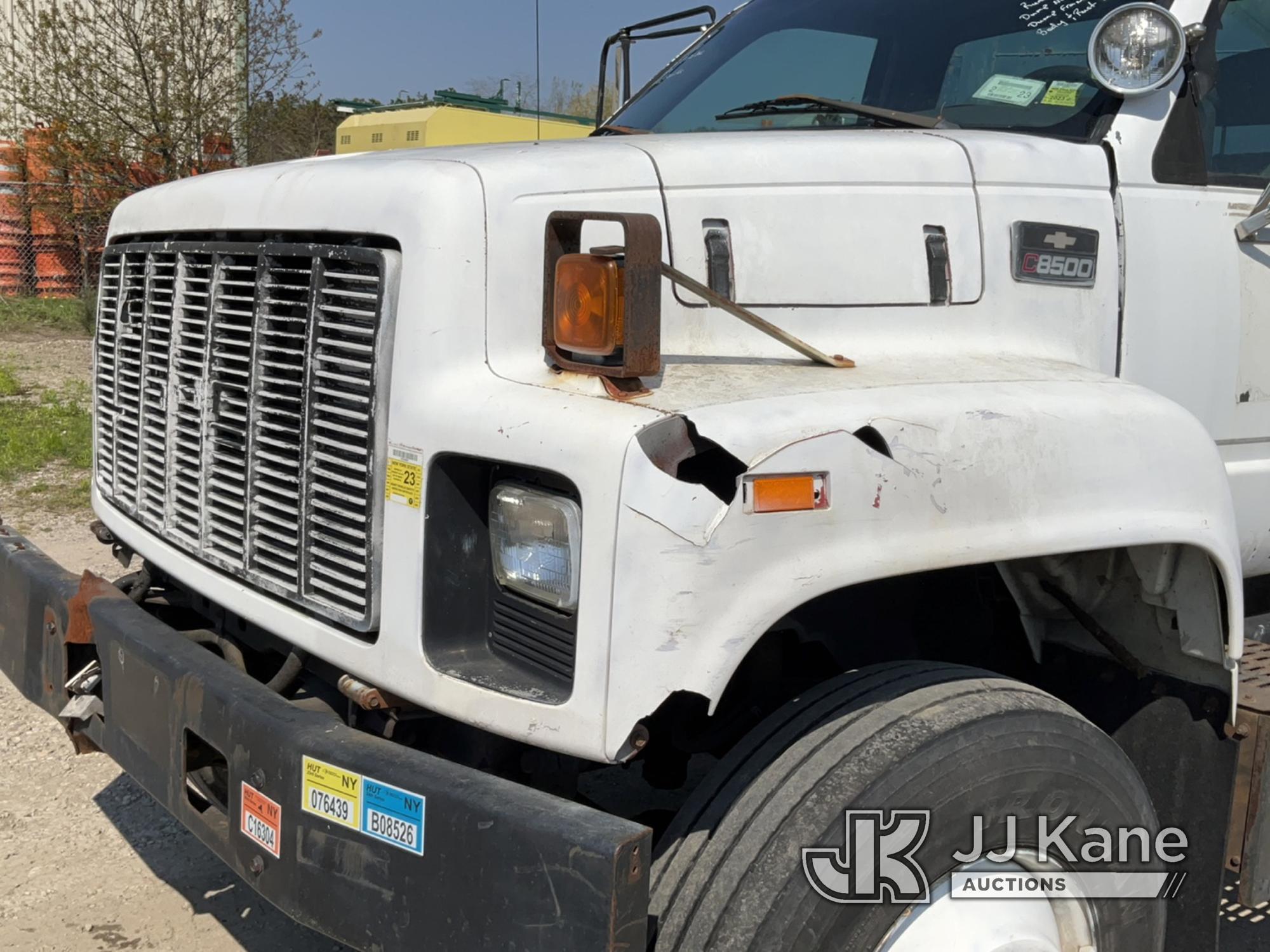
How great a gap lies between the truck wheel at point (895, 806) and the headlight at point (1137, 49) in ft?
A: 4.65

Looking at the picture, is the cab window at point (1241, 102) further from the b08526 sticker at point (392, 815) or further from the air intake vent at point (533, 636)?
the b08526 sticker at point (392, 815)

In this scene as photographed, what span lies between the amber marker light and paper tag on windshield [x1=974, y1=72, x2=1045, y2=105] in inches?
59.0

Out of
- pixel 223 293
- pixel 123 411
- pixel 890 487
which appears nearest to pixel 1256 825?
pixel 890 487

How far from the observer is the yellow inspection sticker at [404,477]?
222 centimetres

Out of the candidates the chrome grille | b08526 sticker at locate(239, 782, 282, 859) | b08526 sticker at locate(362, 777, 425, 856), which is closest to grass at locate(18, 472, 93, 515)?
the chrome grille

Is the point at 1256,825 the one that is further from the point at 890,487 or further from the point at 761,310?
the point at 761,310

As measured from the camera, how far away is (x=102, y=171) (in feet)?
51.5

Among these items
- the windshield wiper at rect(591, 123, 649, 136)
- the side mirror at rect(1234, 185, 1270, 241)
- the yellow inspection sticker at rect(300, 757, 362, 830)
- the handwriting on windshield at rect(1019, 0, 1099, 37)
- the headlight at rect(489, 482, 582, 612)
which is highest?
the handwriting on windshield at rect(1019, 0, 1099, 37)

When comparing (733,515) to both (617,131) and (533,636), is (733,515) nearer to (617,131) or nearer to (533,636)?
(533,636)

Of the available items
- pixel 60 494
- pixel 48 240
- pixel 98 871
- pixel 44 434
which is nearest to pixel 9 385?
pixel 44 434

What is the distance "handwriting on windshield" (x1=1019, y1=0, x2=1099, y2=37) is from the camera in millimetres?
3180

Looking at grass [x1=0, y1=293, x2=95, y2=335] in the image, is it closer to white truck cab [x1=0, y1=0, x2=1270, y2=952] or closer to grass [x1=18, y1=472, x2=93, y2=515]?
grass [x1=18, y1=472, x2=93, y2=515]

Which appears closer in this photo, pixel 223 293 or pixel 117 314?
pixel 223 293

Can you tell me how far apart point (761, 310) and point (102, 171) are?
1520 centimetres
